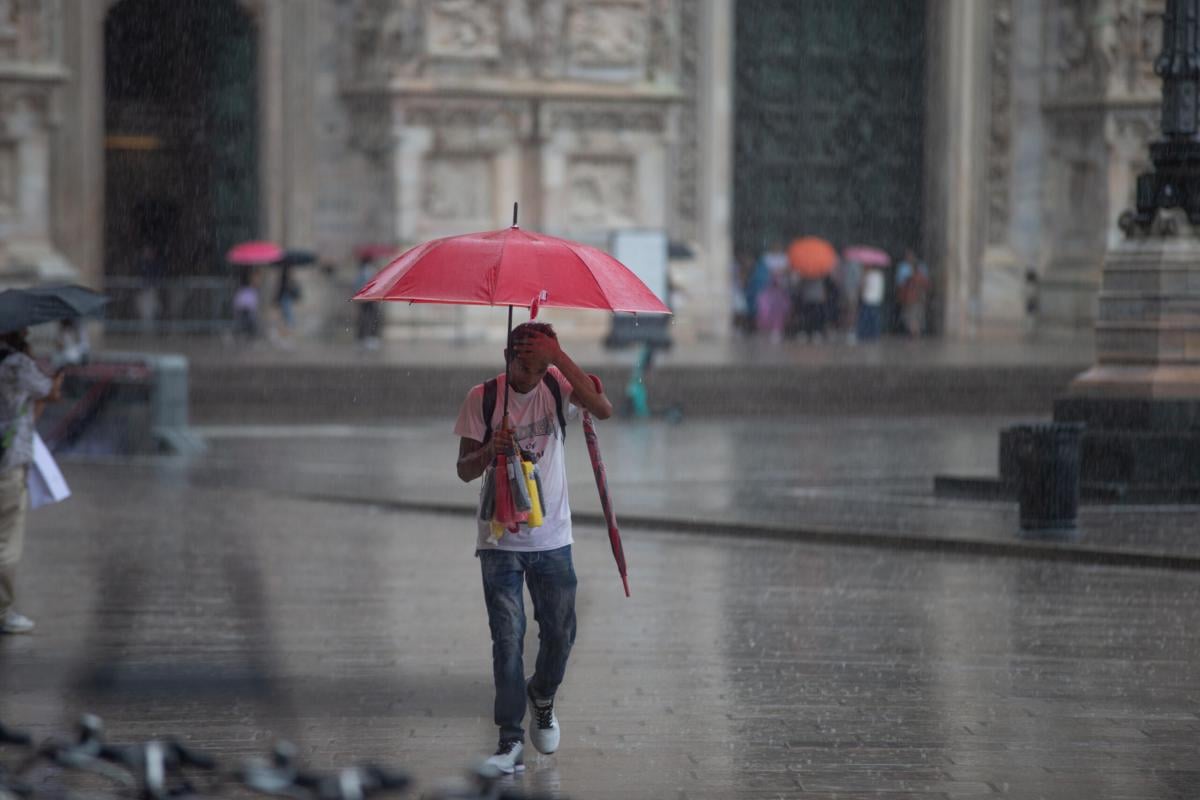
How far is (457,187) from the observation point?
31.0 meters

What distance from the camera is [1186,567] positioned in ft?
42.3

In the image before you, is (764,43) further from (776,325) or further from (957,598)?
(957,598)

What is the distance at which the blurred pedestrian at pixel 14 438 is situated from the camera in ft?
35.0

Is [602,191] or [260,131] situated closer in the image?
[602,191]

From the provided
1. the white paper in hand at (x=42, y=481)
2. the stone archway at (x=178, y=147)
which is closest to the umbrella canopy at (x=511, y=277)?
the white paper in hand at (x=42, y=481)

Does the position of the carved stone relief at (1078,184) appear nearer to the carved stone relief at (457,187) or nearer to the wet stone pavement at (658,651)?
the carved stone relief at (457,187)

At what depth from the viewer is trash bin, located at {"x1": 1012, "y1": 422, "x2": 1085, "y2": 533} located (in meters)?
14.1

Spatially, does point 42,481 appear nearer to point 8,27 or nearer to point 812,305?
point 8,27

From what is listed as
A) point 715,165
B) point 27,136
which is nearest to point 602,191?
point 715,165

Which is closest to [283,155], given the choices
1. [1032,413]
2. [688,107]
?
[688,107]

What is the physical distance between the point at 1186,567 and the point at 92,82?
69.8ft

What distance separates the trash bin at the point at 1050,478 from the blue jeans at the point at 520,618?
708 centimetres

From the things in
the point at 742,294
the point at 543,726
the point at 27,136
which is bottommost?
the point at 543,726

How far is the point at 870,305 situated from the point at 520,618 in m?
26.8
